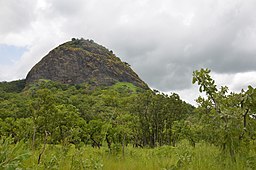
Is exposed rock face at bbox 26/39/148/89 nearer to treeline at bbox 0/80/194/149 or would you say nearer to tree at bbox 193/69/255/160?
treeline at bbox 0/80/194/149

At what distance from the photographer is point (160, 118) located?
13328 mm

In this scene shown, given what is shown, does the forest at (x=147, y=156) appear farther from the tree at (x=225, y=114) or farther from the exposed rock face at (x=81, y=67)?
the exposed rock face at (x=81, y=67)

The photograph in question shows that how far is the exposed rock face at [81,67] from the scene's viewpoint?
105 metres

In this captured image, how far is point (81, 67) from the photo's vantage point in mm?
110562

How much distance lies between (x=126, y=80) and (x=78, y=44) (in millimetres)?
34126

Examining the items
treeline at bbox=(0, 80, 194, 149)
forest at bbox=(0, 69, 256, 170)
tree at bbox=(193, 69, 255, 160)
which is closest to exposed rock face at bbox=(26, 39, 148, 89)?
treeline at bbox=(0, 80, 194, 149)

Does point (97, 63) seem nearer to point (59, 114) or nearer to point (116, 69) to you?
point (116, 69)

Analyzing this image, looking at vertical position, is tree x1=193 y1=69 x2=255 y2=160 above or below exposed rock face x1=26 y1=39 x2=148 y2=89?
below

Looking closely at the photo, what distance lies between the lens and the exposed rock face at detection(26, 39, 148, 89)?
10462 centimetres

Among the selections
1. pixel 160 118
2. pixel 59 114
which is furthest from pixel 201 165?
pixel 160 118

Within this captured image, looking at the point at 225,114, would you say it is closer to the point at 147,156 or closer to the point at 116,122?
the point at 147,156

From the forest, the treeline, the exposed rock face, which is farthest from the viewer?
the exposed rock face

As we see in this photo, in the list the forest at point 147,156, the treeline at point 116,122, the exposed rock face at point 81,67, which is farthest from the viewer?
the exposed rock face at point 81,67

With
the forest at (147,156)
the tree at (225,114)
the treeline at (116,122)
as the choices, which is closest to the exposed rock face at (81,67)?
the treeline at (116,122)
